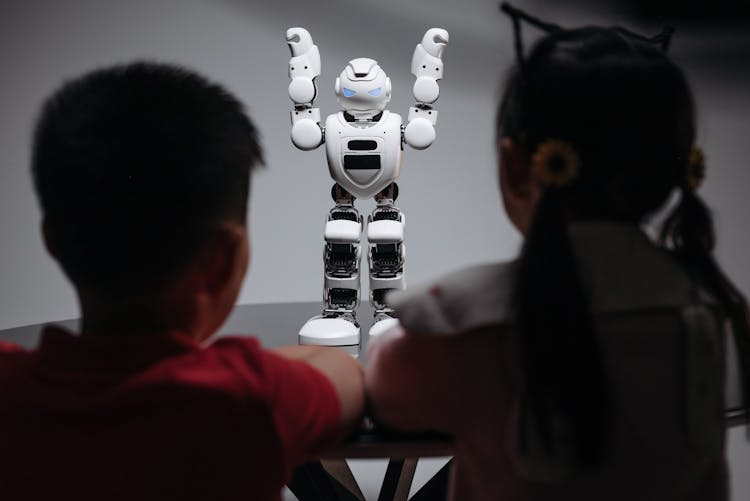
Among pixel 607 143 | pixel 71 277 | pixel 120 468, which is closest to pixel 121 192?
pixel 71 277

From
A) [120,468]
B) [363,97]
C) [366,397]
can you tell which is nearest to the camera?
[120,468]

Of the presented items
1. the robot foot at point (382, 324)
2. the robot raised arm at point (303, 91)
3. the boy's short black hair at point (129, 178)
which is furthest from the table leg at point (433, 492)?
the boy's short black hair at point (129, 178)

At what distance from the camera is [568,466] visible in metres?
0.56

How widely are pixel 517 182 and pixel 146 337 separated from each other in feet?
1.07

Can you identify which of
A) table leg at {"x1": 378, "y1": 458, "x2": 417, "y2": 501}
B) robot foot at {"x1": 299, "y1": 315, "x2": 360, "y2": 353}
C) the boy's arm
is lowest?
table leg at {"x1": 378, "y1": 458, "x2": 417, "y2": 501}

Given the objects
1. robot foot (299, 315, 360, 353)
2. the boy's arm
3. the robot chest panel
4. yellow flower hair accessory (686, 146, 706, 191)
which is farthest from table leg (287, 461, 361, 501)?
yellow flower hair accessory (686, 146, 706, 191)

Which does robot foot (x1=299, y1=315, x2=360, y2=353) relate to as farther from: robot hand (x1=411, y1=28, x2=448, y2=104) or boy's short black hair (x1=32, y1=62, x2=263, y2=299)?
boy's short black hair (x1=32, y1=62, x2=263, y2=299)

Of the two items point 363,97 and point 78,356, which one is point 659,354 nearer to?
point 78,356

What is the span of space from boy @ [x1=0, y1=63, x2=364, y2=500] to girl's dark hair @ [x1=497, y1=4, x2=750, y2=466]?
19 centimetres

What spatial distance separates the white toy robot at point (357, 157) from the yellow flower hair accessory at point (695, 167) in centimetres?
90

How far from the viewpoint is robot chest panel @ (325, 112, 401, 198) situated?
4.93 ft

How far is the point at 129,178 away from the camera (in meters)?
0.54

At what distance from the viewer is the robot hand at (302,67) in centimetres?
155

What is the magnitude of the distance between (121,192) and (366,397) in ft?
0.95
